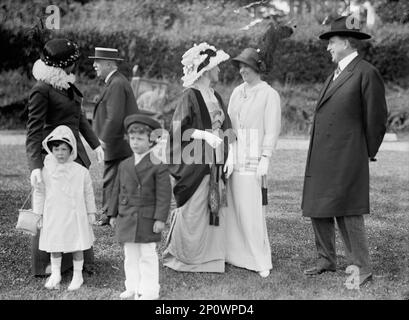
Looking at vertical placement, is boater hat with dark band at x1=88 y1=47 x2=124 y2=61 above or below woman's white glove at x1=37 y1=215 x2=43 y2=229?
above

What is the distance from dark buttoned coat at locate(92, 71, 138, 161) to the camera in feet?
23.8

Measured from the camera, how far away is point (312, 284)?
544cm

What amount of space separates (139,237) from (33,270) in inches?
49.4

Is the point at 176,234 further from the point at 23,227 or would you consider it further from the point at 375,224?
the point at 375,224

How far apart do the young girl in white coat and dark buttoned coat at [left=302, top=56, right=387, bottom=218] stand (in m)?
1.94

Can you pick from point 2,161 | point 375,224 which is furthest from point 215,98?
point 2,161

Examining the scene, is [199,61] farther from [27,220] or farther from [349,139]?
[27,220]

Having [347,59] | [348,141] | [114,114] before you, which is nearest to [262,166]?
[348,141]

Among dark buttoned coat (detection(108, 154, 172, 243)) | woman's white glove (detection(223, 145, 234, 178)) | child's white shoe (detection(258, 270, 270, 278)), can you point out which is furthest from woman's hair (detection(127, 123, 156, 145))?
child's white shoe (detection(258, 270, 270, 278))

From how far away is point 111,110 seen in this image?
726cm

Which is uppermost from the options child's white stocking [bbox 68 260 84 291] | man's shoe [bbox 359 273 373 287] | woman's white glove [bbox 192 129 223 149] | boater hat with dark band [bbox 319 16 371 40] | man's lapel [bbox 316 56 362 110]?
boater hat with dark band [bbox 319 16 371 40]

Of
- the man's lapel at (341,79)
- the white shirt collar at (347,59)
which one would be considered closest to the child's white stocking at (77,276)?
the man's lapel at (341,79)

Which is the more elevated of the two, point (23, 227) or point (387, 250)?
point (23, 227)

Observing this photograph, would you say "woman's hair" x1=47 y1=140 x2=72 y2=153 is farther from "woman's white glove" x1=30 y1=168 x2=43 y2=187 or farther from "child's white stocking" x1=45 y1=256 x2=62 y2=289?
"child's white stocking" x1=45 y1=256 x2=62 y2=289
